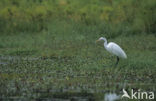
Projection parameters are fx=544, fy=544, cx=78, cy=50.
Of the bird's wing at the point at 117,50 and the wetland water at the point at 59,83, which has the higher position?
the bird's wing at the point at 117,50

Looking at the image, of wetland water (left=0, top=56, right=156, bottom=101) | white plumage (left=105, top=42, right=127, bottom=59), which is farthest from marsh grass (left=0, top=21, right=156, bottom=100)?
white plumage (left=105, top=42, right=127, bottom=59)

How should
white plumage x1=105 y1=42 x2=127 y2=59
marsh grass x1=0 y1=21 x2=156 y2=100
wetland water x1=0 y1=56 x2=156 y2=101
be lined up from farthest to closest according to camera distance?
1. white plumage x1=105 y1=42 x2=127 y2=59
2. marsh grass x1=0 y1=21 x2=156 y2=100
3. wetland water x1=0 y1=56 x2=156 y2=101

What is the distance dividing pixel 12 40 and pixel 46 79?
6.75 metres

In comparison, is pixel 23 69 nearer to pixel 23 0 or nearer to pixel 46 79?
pixel 46 79

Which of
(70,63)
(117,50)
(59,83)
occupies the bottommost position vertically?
(59,83)

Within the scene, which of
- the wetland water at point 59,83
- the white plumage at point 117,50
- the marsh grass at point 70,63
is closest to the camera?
the wetland water at point 59,83

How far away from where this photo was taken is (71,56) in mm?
13648

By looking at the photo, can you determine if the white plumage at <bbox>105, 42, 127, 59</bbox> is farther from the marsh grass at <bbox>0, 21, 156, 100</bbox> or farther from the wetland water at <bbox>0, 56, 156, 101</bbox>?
the wetland water at <bbox>0, 56, 156, 101</bbox>

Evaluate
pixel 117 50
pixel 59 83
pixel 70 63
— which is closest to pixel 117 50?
pixel 117 50

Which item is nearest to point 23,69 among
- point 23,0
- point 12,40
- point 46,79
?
point 46,79

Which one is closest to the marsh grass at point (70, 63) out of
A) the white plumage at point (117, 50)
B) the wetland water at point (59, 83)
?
the wetland water at point (59, 83)

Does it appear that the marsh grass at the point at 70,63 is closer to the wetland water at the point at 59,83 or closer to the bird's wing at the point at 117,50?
the wetland water at the point at 59,83

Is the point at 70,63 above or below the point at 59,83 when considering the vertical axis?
above

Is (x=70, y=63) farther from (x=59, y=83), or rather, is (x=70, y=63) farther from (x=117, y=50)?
(x=59, y=83)
